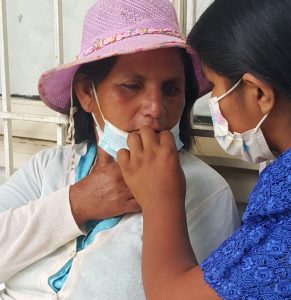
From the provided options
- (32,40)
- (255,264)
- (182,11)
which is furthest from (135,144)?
(32,40)

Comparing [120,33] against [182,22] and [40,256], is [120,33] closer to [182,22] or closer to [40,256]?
[182,22]

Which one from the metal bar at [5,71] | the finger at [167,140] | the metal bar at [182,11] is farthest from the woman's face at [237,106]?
the metal bar at [5,71]

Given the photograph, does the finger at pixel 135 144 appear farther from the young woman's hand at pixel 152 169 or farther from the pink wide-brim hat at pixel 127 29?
the pink wide-brim hat at pixel 127 29

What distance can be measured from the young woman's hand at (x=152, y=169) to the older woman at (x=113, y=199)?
0.15 m

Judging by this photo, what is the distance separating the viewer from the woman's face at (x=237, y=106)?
3.24ft

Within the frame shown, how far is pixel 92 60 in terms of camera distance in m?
1.25

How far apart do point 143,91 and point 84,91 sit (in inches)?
9.4

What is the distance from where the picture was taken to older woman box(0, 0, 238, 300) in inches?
47.6

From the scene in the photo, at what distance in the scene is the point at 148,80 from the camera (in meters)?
1.27

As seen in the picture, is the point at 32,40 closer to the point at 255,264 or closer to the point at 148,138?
the point at 148,138

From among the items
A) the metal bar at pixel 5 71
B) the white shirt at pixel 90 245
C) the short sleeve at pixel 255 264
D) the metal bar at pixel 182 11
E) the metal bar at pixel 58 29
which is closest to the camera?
the short sleeve at pixel 255 264

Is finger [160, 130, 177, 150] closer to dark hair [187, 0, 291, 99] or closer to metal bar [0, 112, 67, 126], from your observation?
dark hair [187, 0, 291, 99]

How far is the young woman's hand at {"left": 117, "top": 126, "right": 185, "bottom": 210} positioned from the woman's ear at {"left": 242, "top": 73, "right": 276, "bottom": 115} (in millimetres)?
218

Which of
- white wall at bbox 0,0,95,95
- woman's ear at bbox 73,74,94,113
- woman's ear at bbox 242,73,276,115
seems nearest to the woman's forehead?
woman's ear at bbox 73,74,94,113
